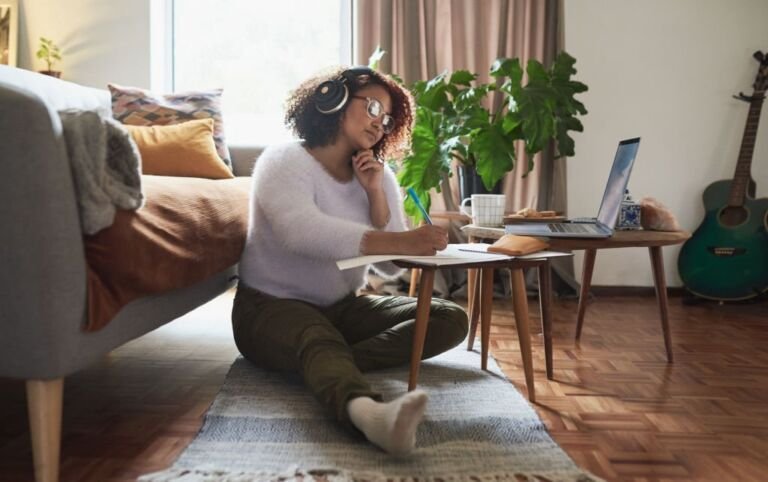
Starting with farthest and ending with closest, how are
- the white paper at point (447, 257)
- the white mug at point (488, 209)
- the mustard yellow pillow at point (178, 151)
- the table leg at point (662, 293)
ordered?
the mustard yellow pillow at point (178, 151) → the white mug at point (488, 209) → the table leg at point (662, 293) → the white paper at point (447, 257)

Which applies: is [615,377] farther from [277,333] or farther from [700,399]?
[277,333]

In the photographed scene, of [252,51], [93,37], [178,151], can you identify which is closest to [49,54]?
[93,37]

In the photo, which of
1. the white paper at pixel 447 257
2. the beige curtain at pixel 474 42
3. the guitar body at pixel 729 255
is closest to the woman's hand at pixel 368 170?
the white paper at pixel 447 257

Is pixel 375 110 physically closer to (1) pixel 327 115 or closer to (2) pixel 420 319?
(1) pixel 327 115

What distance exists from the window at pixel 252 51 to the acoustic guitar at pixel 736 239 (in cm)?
209

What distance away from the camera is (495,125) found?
2367 millimetres

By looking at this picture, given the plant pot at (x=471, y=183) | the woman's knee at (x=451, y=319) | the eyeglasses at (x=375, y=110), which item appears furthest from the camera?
the plant pot at (x=471, y=183)

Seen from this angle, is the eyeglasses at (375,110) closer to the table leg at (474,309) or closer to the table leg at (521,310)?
the table leg at (521,310)

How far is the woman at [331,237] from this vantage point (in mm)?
1390

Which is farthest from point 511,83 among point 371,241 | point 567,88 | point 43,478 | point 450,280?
point 43,478

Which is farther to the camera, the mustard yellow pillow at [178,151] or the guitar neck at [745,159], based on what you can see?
the guitar neck at [745,159]

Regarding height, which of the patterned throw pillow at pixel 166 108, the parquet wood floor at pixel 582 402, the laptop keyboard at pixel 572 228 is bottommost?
the parquet wood floor at pixel 582 402

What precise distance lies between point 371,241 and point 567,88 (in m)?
1.42

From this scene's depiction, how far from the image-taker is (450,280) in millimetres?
3100
